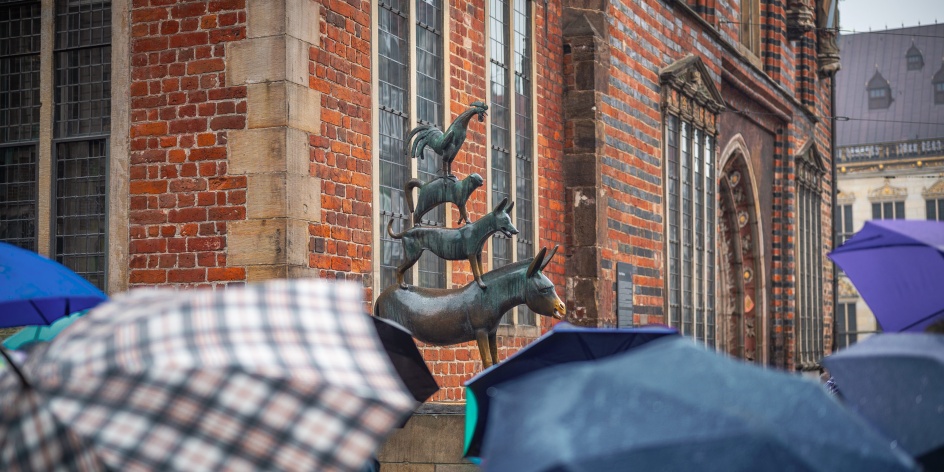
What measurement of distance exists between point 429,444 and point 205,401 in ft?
17.3

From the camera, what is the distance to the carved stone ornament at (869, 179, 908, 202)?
7394 centimetres

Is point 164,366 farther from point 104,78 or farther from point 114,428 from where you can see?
point 104,78

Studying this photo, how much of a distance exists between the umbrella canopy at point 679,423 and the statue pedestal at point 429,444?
5.14 metres

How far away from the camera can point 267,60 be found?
9.00 metres

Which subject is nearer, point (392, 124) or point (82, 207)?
point (82, 207)

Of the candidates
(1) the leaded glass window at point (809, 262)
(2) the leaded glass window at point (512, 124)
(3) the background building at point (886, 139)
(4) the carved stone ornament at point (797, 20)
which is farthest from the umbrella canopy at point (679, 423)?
(3) the background building at point (886, 139)

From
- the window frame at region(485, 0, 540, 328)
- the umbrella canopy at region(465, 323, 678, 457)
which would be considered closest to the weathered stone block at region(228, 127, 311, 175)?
the window frame at region(485, 0, 540, 328)

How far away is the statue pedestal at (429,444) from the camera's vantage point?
787 centimetres

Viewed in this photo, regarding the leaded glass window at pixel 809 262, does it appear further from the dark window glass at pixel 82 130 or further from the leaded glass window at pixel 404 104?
the dark window glass at pixel 82 130

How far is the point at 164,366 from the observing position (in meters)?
2.71

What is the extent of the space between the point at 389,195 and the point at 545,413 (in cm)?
790

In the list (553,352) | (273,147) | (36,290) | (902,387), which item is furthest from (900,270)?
(273,147)

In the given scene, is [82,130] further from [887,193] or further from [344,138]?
[887,193]

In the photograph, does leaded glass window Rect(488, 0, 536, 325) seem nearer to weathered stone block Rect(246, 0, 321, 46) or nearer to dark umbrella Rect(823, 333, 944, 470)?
weathered stone block Rect(246, 0, 321, 46)
